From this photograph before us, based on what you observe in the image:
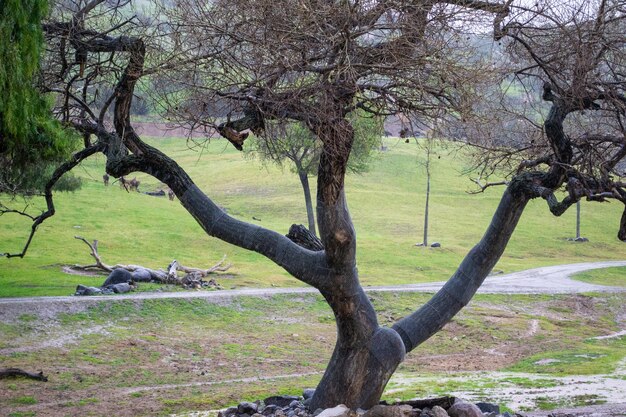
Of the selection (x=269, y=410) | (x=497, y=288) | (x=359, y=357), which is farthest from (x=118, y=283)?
(x=359, y=357)

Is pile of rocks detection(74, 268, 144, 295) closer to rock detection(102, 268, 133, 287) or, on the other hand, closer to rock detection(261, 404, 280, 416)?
rock detection(102, 268, 133, 287)

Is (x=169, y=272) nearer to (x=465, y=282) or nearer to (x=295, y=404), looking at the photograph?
(x=295, y=404)

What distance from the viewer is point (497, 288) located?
42.4m

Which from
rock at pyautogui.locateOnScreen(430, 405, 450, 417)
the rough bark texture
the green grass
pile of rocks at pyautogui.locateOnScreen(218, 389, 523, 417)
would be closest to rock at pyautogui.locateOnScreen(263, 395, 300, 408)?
pile of rocks at pyautogui.locateOnScreen(218, 389, 523, 417)

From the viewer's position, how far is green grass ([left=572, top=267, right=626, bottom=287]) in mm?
48763

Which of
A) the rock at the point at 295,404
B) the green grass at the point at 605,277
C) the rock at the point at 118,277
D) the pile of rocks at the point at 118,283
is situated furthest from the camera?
the green grass at the point at 605,277

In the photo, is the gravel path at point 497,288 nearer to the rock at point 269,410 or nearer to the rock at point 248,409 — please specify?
the rock at point 269,410

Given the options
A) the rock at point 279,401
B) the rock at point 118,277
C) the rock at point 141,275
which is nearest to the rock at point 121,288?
the rock at point 118,277

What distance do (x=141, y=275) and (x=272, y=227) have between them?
89.4ft

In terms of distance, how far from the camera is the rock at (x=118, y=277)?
3497 centimetres

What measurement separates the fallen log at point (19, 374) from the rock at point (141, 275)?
53.0ft

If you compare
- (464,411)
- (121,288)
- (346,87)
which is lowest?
(121,288)

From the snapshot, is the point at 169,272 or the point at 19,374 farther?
the point at 169,272

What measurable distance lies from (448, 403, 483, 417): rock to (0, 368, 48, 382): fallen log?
1250 cm
